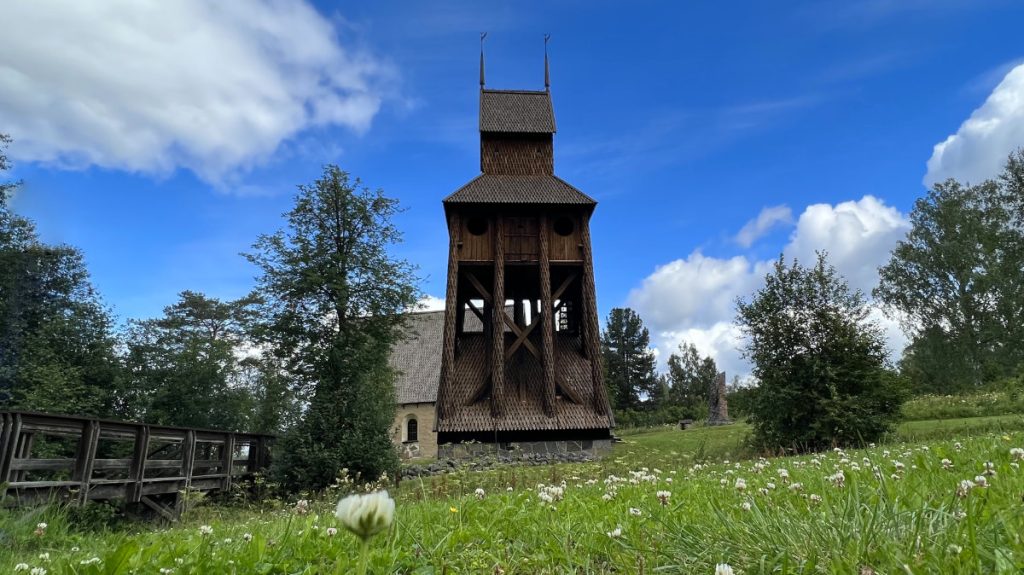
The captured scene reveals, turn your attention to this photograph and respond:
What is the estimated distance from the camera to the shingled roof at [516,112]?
74.5 ft

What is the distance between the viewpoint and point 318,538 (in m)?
2.59

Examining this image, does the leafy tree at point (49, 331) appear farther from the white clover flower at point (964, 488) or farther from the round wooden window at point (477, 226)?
the white clover flower at point (964, 488)

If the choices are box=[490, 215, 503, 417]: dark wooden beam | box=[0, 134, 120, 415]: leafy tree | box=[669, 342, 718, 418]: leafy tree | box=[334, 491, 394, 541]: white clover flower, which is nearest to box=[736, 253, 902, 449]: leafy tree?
box=[490, 215, 503, 417]: dark wooden beam

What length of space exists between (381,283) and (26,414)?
12.7m

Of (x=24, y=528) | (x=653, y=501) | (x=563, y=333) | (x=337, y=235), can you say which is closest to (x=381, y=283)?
(x=337, y=235)

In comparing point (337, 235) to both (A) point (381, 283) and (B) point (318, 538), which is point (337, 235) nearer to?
(A) point (381, 283)

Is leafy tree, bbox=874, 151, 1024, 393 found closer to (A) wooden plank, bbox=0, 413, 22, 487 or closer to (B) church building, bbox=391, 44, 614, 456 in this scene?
(B) church building, bbox=391, 44, 614, 456

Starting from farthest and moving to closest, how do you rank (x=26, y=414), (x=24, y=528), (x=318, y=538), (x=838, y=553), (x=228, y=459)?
1. (x=228, y=459)
2. (x=26, y=414)
3. (x=24, y=528)
4. (x=318, y=538)
5. (x=838, y=553)

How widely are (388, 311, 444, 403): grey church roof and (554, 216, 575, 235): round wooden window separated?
1260 cm

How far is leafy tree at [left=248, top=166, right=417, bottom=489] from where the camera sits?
623 inches

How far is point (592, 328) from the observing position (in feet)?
66.2

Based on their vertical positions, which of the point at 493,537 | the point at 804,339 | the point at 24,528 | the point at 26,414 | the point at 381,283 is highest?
the point at 381,283

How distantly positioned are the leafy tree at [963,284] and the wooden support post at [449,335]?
2565 cm

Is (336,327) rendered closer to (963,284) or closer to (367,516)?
(367,516)
